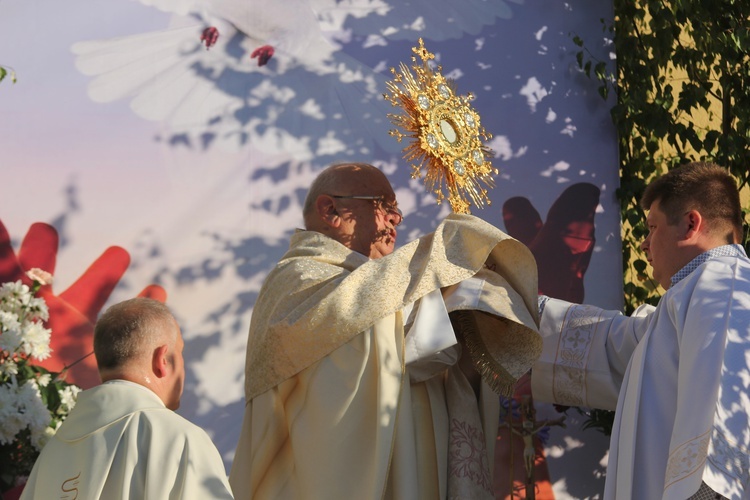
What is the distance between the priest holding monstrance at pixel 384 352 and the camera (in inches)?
160

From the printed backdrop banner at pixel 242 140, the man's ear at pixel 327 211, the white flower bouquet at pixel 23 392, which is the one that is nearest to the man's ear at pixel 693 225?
the man's ear at pixel 327 211

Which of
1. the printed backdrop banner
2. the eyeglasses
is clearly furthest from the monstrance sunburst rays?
the printed backdrop banner

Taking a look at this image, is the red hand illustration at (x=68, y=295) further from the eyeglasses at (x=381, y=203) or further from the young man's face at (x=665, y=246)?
the young man's face at (x=665, y=246)

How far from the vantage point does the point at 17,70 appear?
16.9ft

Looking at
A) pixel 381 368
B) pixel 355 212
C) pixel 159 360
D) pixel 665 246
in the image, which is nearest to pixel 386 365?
pixel 381 368

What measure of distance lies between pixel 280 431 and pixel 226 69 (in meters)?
2.07

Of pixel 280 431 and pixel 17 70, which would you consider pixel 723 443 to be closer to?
pixel 280 431

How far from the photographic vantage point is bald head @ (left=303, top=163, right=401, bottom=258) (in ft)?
14.7

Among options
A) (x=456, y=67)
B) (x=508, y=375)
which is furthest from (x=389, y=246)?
(x=456, y=67)

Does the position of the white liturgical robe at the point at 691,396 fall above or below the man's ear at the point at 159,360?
below

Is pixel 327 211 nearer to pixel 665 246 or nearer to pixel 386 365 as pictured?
Answer: pixel 386 365

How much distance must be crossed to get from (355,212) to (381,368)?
28.1 inches

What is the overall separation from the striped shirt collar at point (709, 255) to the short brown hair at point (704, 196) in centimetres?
8

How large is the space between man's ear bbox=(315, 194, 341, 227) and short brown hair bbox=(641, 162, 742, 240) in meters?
1.20
